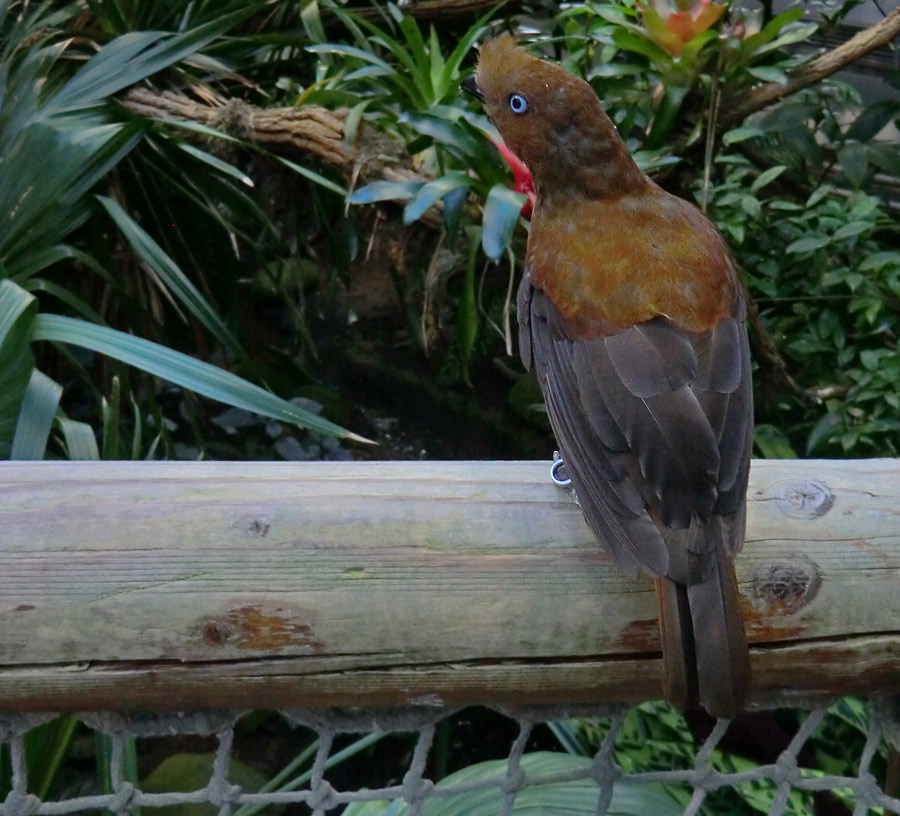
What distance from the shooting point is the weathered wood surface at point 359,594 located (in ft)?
2.23

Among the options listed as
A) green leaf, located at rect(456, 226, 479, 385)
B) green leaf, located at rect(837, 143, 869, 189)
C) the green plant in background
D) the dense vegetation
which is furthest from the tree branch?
the green plant in background

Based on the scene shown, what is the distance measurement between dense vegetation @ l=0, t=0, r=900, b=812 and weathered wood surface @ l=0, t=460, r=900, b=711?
75cm

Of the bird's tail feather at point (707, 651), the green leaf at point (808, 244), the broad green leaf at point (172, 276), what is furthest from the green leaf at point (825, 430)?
the bird's tail feather at point (707, 651)

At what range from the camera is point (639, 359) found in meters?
0.94

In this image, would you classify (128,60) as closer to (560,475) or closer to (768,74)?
(768,74)

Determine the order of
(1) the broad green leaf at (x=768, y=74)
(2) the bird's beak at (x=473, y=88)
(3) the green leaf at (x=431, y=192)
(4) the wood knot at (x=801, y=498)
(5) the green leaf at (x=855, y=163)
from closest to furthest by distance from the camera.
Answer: (4) the wood knot at (x=801, y=498)
(2) the bird's beak at (x=473, y=88)
(3) the green leaf at (x=431, y=192)
(1) the broad green leaf at (x=768, y=74)
(5) the green leaf at (x=855, y=163)

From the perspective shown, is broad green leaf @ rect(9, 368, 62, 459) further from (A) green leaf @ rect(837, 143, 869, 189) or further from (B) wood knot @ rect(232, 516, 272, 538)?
(A) green leaf @ rect(837, 143, 869, 189)

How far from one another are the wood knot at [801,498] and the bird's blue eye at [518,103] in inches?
25.4

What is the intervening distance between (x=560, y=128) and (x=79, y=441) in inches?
34.8

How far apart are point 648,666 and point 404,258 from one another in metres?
1.59

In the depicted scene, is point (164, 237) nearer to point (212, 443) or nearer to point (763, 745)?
point (212, 443)

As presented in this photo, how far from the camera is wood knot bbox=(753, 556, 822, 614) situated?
2.44ft

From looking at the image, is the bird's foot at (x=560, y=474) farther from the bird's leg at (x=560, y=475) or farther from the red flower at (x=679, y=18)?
the red flower at (x=679, y=18)

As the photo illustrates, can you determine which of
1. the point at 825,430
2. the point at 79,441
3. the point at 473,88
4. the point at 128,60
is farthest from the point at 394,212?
the point at 825,430
